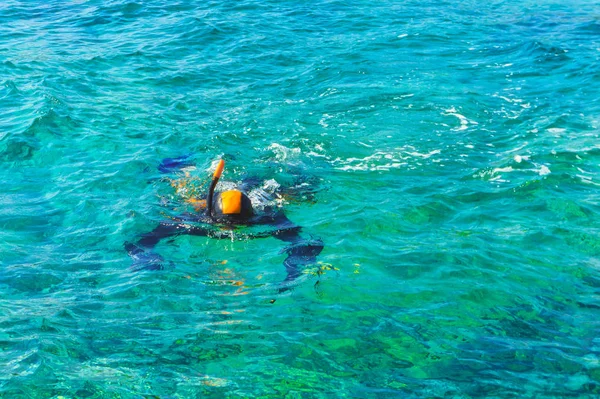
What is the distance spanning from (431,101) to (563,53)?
Answer: 4320 millimetres

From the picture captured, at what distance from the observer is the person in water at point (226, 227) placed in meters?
8.29

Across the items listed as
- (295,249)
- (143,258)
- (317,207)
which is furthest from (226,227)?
(317,207)

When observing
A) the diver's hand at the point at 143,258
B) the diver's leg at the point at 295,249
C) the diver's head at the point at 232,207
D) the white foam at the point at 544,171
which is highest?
the diver's head at the point at 232,207

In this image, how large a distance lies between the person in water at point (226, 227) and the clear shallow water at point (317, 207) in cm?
16

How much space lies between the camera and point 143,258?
8242 millimetres

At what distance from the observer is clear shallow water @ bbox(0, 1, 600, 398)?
6418 mm

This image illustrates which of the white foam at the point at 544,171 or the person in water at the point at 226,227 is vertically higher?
the person in water at the point at 226,227

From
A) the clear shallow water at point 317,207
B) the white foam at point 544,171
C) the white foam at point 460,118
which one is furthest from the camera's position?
the white foam at point 460,118

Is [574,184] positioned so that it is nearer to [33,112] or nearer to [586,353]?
[586,353]

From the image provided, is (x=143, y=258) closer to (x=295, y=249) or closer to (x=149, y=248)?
(x=149, y=248)

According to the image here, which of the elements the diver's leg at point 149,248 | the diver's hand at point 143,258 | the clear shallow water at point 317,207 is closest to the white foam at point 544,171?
the clear shallow water at point 317,207

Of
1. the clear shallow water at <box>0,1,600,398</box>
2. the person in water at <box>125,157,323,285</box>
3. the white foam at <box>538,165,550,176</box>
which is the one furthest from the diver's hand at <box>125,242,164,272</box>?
the white foam at <box>538,165,550,176</box>

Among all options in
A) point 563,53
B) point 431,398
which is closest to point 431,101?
point 563,53

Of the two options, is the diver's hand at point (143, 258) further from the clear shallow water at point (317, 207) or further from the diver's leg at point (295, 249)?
the diver's leg at point (295, 249)
